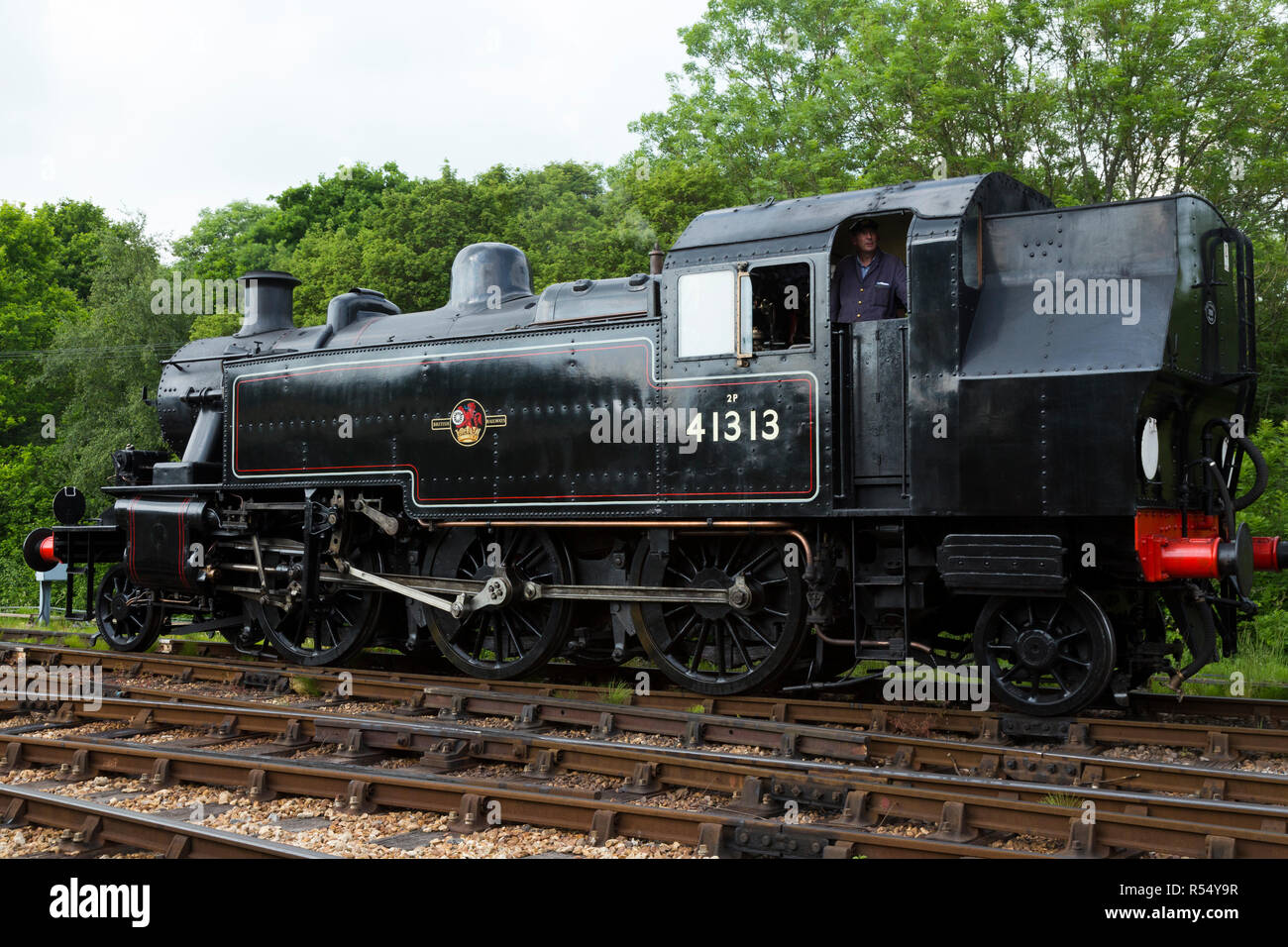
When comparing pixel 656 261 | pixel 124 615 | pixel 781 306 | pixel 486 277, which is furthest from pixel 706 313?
pixel 124 615

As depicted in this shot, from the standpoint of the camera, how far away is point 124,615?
468 inches

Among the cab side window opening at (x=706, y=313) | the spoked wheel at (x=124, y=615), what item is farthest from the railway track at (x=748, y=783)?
the spoked wheel at (x=124, y=615)

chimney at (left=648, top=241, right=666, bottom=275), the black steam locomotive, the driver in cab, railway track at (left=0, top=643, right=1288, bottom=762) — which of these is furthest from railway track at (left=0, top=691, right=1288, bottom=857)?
chimney at (left=648, top=241, right=666, bottom=275)

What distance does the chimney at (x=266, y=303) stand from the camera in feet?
38.2

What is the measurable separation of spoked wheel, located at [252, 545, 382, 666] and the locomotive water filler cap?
238 centimetres

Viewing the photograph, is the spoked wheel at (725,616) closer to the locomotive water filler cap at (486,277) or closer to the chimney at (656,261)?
the chimney at (656,261)

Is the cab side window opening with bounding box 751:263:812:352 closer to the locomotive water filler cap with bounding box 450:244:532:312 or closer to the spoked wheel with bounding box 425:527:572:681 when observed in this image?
the spoked wheel with bounding box 425:527:572:681

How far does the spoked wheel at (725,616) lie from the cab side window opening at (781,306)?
1.39 metres

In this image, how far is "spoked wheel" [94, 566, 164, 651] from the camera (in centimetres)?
1166

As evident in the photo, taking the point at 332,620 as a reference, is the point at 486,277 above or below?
above

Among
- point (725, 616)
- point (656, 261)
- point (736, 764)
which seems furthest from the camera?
point (656, 261)

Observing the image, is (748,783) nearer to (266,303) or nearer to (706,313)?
(706,313)

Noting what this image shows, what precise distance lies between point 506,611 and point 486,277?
293cm
